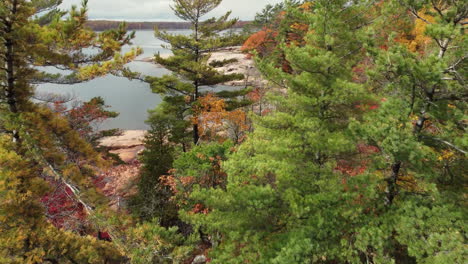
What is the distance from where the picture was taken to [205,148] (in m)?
10.8

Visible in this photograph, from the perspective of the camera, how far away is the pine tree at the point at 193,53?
15.3 m

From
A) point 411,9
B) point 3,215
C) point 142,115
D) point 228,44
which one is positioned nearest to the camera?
point 411,9

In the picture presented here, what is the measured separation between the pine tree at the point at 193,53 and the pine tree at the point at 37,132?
7058 mm

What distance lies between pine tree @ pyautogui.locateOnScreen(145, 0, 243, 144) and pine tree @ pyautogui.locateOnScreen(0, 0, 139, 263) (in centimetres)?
706

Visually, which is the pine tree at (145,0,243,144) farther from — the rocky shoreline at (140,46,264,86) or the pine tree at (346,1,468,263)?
the pine tree at (346,1,468,263)

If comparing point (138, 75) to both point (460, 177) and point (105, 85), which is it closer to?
point (460, 177)

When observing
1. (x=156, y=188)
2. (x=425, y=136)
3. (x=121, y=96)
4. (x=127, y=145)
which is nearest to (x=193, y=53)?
(x=156, y=188)

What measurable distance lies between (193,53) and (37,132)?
10778mm

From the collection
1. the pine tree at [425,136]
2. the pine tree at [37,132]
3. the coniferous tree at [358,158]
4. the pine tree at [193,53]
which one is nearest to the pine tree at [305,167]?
the coniferous tree at [358,158]

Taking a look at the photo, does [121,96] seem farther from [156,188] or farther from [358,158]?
[358,158]

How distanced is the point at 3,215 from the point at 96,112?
28.3 ft

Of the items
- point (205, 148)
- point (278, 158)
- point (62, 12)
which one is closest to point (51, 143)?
point (62, 12)

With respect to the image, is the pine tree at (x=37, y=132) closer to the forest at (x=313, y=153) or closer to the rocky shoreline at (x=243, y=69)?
the forest at (x=313, y=153)

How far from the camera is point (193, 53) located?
1655cm
